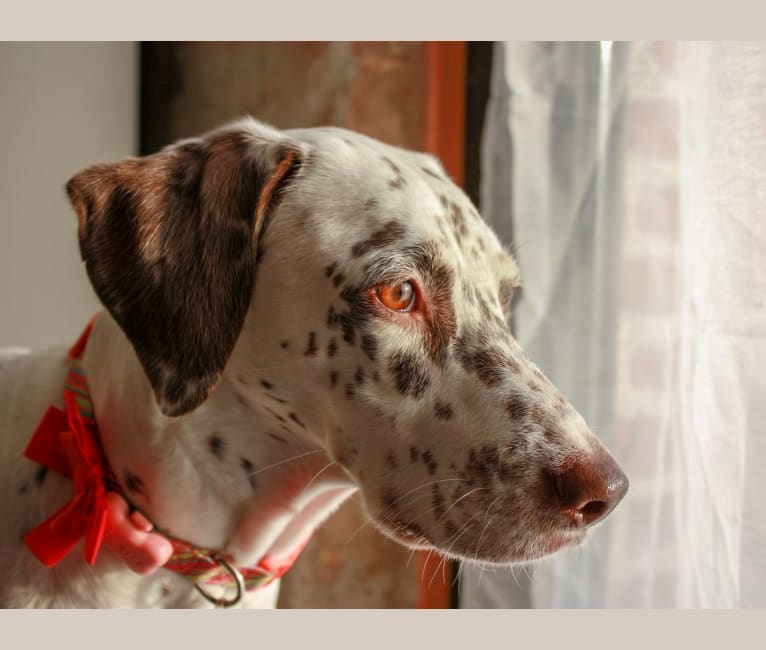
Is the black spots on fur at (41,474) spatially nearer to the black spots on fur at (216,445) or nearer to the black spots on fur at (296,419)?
the black spots on fur at (216,445)

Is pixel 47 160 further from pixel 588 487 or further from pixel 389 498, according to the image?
pixel 588 487

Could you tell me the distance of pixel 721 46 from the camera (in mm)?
1001

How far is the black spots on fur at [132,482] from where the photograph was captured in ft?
3.24

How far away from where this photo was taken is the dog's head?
850 millimetres

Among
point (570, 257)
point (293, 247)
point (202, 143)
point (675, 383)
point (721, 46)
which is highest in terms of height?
point (721, 46)

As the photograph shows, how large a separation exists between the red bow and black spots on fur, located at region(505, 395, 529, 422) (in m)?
0.52

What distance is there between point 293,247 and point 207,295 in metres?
0.12

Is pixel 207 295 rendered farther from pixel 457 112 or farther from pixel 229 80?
pixel 229 80

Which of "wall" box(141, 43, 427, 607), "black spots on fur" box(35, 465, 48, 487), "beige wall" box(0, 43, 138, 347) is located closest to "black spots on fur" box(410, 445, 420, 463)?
"black spots on fur" box(35, 465, 48, 487)

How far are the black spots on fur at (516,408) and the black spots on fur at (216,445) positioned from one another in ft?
1.30

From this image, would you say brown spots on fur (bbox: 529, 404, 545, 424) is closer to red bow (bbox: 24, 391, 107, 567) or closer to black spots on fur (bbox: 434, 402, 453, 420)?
black spots on fur (bbox: 434, 402, 453, 420)

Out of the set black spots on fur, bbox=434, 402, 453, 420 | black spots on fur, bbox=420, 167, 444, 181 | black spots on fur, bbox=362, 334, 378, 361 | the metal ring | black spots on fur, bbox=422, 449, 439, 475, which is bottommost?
the metal ring

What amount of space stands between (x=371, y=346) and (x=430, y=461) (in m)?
0.15

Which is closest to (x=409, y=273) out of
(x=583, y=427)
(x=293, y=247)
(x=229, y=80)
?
(x=293, y=247)
